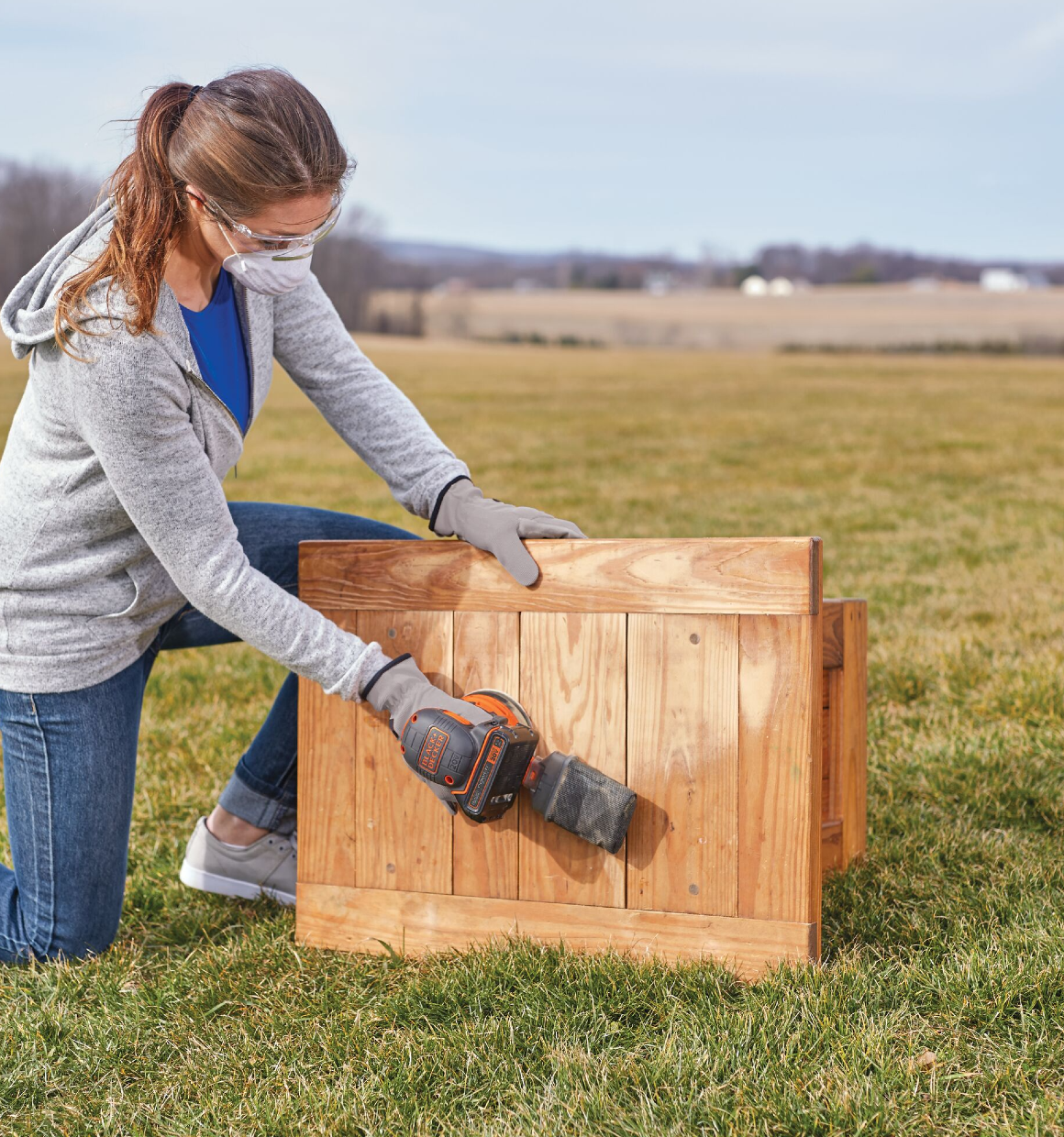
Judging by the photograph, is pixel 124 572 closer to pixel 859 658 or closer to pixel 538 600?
pixel 538 600

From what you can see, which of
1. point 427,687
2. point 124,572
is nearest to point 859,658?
point 427,687

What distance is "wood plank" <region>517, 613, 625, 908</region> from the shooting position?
2.63 metres

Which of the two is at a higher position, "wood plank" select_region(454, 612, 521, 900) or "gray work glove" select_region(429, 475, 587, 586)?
"gray work glove" select_region(429, 475, 587, 586)

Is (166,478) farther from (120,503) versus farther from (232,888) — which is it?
(232,888)

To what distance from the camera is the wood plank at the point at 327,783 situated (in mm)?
2871

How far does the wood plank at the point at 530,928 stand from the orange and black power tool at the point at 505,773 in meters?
0.22

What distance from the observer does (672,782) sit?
8.48 ft

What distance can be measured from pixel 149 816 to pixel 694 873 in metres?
2.02

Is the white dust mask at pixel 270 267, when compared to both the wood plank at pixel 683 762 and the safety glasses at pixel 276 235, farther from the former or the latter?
the wood plank at pixel 683 762

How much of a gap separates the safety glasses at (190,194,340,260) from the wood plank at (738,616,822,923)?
4.10 feet

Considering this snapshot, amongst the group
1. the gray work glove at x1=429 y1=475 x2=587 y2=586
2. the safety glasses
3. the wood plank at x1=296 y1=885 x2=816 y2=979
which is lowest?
the wood plank at x1=296 y1=885 x2=816 y2=979

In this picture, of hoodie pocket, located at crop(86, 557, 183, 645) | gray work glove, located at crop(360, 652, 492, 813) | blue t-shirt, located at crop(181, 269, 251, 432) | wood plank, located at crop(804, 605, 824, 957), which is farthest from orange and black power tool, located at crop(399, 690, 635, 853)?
blue t-shirt, located at crop(181, 269, 251, 432)

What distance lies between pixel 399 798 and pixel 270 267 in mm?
1250

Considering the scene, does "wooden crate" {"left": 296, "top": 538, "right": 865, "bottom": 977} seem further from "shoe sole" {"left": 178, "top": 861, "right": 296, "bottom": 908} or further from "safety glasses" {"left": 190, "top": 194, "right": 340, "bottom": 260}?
"safety glasses" {"left": 190, "top": 194, "right": 340, "bottom": 260}
